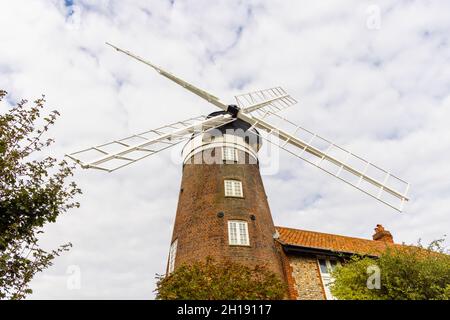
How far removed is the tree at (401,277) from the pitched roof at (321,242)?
4.23 meters

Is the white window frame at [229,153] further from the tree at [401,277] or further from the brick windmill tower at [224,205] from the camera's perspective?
the tree at [401,277]

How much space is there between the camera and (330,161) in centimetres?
2134

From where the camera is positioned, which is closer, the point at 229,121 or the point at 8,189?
the point at 8,189

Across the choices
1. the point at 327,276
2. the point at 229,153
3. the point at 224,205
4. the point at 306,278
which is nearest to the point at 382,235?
the point at 327,276

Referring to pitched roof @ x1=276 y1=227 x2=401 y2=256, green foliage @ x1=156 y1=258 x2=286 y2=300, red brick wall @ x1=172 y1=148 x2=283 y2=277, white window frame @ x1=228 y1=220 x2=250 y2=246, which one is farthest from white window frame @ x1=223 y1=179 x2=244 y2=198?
green foliage @ x1=156 y1=258 x2=286 y2=300

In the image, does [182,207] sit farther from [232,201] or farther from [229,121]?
[229,121]

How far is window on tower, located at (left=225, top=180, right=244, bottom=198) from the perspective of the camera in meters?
18.5

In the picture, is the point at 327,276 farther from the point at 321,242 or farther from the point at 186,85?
the point at 186,85

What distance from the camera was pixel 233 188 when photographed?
1881 cm

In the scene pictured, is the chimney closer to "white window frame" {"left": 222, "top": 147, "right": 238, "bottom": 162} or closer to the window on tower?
the window on tower

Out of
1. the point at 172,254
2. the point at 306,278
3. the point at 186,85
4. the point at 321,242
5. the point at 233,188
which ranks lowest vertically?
the point at 306,278
